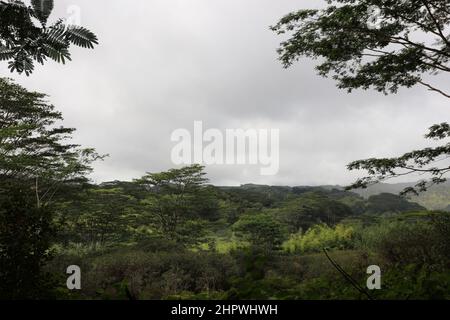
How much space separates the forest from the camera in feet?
6.97

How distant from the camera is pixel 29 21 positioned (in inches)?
92.4

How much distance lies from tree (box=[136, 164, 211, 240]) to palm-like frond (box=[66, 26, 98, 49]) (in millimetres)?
20909

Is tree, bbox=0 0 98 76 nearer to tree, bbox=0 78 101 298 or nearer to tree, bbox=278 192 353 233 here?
tree, bbox=0 78 101 298

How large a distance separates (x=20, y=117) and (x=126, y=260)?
13906 millimetres

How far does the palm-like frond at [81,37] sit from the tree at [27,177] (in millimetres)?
2051

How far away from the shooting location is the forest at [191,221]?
2123mm

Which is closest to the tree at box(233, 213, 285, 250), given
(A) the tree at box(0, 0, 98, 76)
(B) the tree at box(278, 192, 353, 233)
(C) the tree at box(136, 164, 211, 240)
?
(C) the tree at box(136, 164, 211, 240)

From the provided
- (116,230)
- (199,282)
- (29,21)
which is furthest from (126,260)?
(116,230)

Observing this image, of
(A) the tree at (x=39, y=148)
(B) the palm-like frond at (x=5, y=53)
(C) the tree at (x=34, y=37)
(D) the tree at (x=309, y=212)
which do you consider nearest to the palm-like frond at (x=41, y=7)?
(C) the tree at (x=34, y=37)

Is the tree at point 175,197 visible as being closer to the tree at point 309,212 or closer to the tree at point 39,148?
the tree at point 39,148

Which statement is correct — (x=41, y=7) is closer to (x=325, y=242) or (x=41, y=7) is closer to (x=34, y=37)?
(x=34, y=37)

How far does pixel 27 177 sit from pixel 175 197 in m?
8.76

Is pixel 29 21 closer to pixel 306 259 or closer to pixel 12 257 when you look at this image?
pixel 12 257

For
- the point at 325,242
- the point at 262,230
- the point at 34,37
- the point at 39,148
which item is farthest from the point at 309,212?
the point at 34,37
